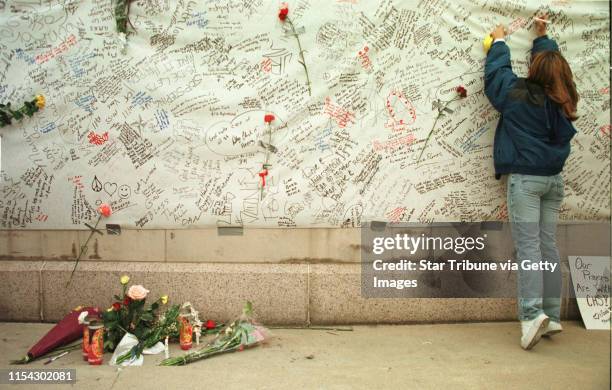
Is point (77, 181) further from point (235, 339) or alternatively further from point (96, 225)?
point (235, 339)

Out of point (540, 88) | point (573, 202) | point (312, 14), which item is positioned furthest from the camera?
point (573, 202)

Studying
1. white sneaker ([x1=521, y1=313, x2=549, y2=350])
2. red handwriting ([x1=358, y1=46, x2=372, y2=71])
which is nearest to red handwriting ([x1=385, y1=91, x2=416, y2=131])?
red handwriting ([x1=358, y1=46, x2=372, y2=71])

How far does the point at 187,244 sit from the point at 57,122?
1.44 metres

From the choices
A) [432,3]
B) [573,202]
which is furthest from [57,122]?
[573,202]

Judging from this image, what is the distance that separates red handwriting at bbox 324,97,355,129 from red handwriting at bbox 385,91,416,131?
314mm

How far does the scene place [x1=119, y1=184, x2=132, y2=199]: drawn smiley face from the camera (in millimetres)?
4527

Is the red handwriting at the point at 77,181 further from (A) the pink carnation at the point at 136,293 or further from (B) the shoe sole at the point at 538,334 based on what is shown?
(B) the shoe sole at the point at 538,334

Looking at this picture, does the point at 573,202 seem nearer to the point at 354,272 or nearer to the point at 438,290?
the point at 438,290

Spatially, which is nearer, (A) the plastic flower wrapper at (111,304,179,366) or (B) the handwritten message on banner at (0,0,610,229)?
(A) the plastic flower wrapper at (111,304,179,366)

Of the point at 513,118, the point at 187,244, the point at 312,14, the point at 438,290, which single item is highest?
the point at 312,14

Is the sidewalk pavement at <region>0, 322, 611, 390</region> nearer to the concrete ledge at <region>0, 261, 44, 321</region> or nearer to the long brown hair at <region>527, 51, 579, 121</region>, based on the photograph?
the concrete ledge at <region>0, 261, 44, 321</region>

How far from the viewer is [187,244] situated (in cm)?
456

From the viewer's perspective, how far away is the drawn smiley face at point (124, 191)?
4.53 metres

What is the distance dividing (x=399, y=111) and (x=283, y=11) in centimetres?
121
